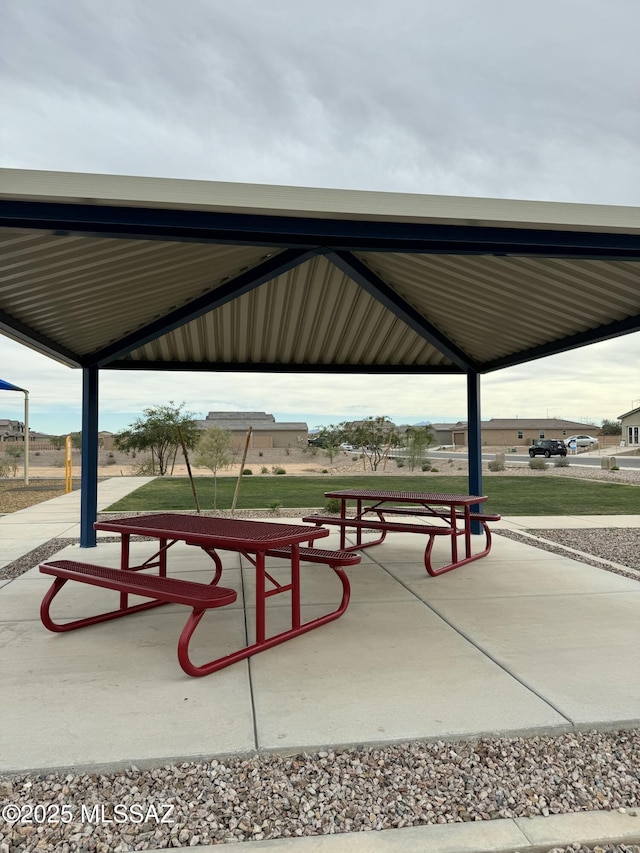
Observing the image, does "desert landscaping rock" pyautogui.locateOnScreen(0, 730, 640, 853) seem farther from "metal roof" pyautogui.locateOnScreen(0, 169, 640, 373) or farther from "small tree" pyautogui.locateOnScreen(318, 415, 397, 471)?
"small tree" pyautogui.locateOnScreen(318, 415, 397, 471)

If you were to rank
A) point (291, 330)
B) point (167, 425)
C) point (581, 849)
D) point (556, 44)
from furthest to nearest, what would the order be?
1. point (167, 425)
2. point (556, 44)
3. point (291, 330)
4. point (581, 849)

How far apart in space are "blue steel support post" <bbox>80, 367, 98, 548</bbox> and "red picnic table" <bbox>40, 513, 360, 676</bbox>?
2.93 meters

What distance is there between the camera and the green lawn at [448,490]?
1412 cm

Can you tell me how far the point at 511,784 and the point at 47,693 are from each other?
2.53m

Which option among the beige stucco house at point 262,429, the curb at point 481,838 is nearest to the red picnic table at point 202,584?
the curb at point 481,838

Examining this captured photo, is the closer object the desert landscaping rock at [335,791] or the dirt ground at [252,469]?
the desert landscaping rock at [335,791]

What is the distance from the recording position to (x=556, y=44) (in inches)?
717

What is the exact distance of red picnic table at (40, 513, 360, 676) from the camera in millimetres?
3855

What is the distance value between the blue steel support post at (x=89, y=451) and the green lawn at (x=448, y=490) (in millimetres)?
4974

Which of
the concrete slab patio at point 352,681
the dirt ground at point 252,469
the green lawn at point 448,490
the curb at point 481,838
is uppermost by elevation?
the dirt ground at point 252,469

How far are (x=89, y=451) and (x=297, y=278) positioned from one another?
3612mm

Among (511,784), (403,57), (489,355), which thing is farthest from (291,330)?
(403,57)

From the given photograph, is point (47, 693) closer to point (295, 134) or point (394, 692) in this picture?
point (394, 692)

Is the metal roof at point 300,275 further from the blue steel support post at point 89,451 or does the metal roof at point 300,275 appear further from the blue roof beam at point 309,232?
the blue steel support post at point 89,451
